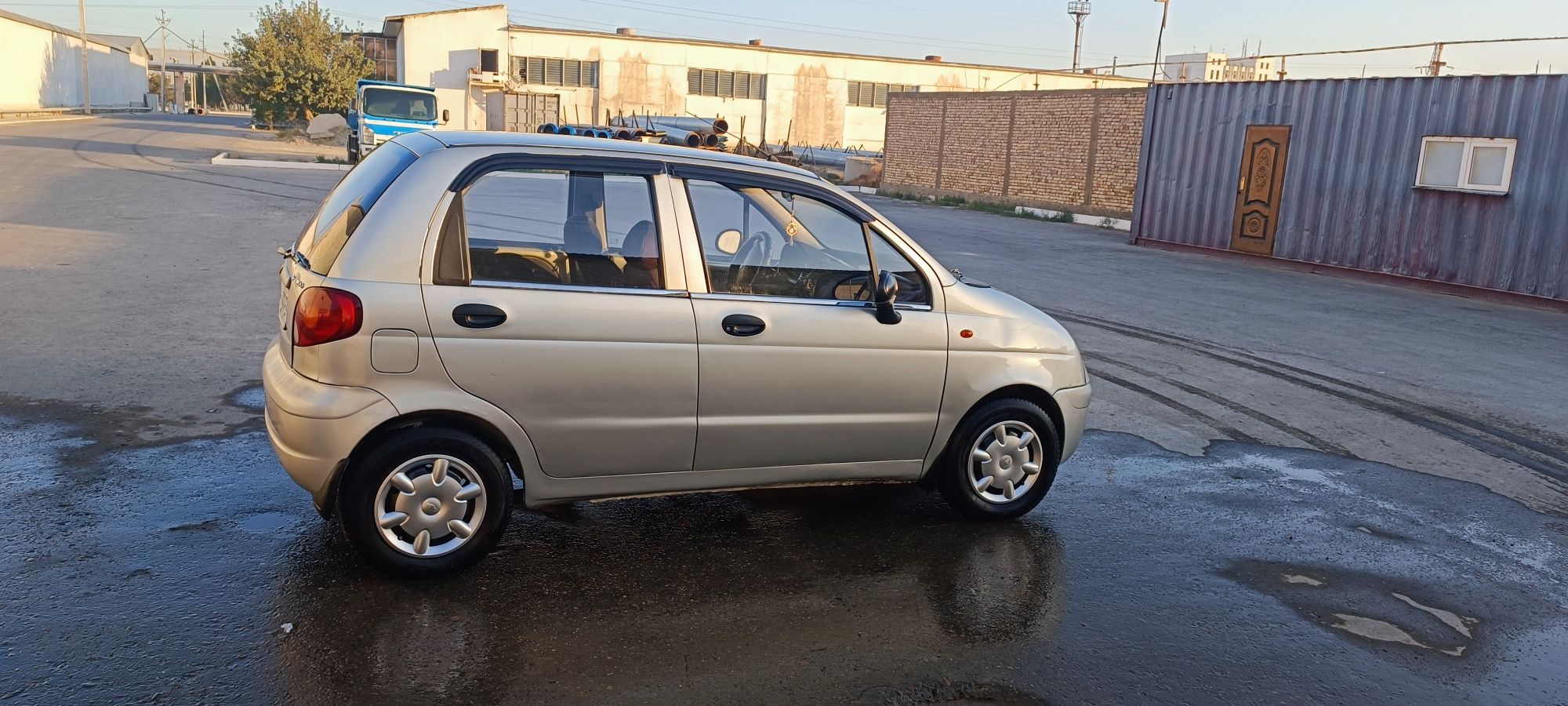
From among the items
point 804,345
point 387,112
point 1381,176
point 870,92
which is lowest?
point 804,345

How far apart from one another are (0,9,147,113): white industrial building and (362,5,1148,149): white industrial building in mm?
17598

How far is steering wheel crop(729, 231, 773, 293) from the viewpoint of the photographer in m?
4.71

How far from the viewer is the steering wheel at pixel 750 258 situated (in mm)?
4707

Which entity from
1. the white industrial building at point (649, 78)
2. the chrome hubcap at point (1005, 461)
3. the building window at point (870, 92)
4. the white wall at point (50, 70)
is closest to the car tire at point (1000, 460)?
the chrome hubcap at point (1005, 461)

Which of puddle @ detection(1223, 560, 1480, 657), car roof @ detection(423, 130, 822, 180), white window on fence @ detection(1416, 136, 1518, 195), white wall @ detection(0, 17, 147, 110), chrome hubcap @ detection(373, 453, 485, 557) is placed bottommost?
puddle @ detection(1223, 560, 1480, 657)

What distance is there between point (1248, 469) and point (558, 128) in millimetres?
11988

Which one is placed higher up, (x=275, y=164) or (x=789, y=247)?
(x=789, y=247)

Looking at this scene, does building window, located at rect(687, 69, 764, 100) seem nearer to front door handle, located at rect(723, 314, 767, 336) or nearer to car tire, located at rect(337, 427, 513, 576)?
front door handle, located at rect(723, 314, 767, 336)

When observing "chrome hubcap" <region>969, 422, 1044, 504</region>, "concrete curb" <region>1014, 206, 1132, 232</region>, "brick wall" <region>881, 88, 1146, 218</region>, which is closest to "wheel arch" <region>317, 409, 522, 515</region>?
"chrome hubcap" <region>969, 422, 1044, 504</region>

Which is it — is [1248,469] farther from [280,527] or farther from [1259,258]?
[1259,258]

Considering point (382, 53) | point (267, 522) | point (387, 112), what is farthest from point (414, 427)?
point (382, 53)

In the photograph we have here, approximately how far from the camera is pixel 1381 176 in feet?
57.1

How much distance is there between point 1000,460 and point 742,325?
1.51 m

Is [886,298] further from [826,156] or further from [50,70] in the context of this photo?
[50,70]
